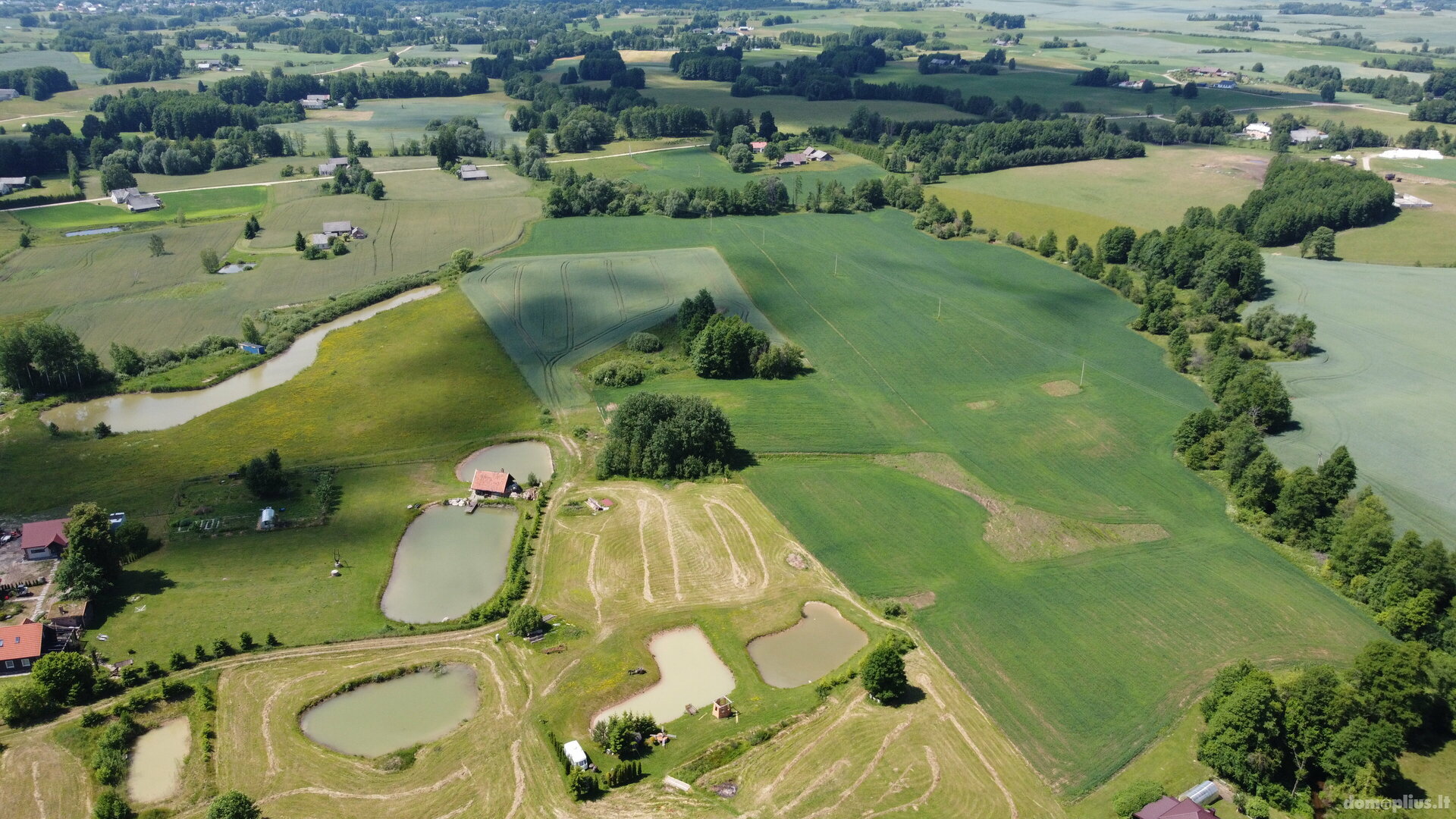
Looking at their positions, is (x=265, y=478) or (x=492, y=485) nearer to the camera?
(x=265, y=478)

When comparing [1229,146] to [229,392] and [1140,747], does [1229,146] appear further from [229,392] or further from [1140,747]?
[229,392]

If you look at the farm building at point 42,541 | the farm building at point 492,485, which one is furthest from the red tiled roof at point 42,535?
the farm building at point 492,485

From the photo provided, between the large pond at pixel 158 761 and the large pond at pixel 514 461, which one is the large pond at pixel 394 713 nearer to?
the large pond at pixel 158 761

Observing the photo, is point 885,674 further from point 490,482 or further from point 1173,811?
point 490,482

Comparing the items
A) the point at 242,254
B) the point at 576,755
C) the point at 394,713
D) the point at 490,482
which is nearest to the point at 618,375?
the point at 490,482

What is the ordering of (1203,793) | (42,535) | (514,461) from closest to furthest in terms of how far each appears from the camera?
(1203,793) < (42,535) < (514,461)

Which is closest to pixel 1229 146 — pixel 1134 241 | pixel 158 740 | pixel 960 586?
pixel 1134 241
